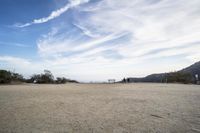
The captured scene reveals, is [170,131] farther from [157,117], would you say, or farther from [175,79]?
[175,79]

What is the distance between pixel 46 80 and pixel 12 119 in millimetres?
28249

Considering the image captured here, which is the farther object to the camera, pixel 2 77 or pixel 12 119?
pixel 2 77

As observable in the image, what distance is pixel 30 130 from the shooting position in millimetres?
4098

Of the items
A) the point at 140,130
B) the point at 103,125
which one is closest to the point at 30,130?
the point at 103,125

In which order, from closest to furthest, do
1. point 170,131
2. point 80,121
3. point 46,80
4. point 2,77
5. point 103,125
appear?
point 170,131 < point 103,125 < point 80,121 < point 2,77 < point 46,80

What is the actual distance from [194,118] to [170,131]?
1433mm

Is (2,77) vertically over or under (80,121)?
over

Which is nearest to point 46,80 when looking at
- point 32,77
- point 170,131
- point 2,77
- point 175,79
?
point 32,77

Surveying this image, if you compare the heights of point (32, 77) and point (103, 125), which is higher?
point (32, 77)

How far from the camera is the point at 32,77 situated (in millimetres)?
33375

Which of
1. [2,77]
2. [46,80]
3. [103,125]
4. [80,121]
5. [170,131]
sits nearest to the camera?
[170,131]

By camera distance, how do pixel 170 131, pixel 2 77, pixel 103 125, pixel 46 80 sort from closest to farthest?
pixel 170 131, pixel 103 125, pixel 2 77, pixel 46 80

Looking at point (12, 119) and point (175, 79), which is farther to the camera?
point (175, 79)

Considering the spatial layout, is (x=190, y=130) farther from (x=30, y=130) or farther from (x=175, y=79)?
(x=175, y=79)
